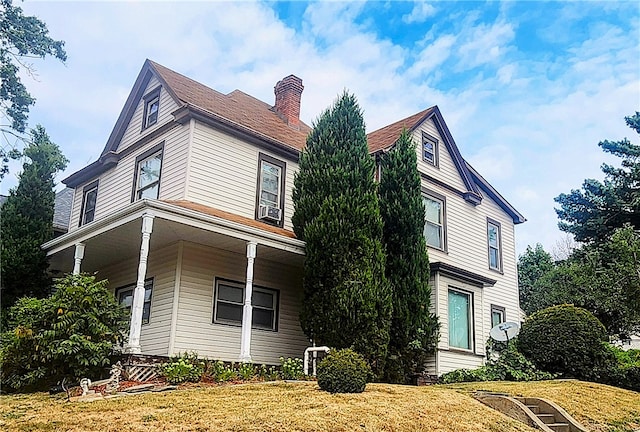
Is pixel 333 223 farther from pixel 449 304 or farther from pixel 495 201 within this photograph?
pixel 495 201

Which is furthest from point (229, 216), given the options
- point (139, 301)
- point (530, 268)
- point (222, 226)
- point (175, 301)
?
point (530, 268)

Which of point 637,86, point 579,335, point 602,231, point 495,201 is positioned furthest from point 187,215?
point 602,231

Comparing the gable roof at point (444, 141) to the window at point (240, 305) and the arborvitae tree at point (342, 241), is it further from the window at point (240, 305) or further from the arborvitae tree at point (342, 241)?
the window at point (240, 305)

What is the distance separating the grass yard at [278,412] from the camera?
7402 millimetres

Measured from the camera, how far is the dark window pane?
1410 centimetres

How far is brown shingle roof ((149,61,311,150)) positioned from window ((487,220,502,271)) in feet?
24.4

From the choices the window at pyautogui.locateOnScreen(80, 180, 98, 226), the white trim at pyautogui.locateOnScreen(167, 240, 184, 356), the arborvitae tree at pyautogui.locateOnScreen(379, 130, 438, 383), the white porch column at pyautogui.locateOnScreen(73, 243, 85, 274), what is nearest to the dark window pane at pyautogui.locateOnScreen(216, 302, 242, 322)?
the white trim at pyautogui.locateOnScreen(167, 240, 184, 356)

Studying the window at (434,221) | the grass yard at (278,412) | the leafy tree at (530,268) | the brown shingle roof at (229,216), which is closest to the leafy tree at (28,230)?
the brown shingle roof at (229,216)

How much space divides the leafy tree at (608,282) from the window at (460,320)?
491 centimetres

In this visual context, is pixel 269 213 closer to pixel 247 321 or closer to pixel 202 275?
pixel 202 275

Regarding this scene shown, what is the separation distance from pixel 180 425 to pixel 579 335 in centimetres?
1143

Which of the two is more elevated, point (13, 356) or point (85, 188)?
point (85, 188)

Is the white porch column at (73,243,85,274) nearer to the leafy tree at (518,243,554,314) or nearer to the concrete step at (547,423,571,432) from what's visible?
the concrete step at (547,423,571,432)

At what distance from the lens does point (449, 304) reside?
16734mm
